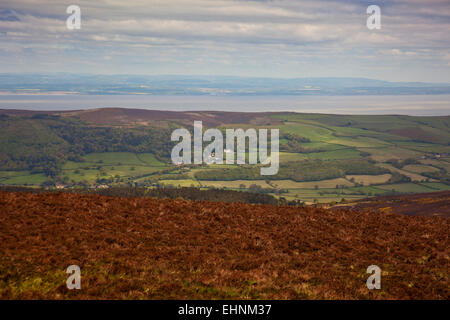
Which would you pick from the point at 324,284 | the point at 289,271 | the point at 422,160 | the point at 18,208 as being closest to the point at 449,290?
the point at 324,284

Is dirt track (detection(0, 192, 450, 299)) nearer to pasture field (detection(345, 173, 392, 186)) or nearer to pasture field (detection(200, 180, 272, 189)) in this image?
pasture field (detection(200, 180, 272, 189))

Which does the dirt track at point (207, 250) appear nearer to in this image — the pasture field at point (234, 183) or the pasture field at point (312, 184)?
the pasture field at point (234, 183)

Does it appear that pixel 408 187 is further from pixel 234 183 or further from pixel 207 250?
pixel 207 250

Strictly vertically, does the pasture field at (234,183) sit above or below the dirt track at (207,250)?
below

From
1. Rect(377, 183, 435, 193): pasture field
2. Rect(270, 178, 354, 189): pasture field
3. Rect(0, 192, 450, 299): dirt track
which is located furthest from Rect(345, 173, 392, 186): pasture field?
Rect(0, 192, 450, 299): dirt track

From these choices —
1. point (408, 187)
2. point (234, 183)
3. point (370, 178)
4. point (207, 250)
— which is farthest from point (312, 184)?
point (207, 250)

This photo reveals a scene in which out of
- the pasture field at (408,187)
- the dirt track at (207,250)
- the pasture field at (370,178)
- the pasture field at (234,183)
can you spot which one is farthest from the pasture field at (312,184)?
the dirt track at (207,250)

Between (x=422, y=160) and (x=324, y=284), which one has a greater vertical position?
(x=324, y=284)

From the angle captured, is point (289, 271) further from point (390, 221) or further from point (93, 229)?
point (390, 221)
